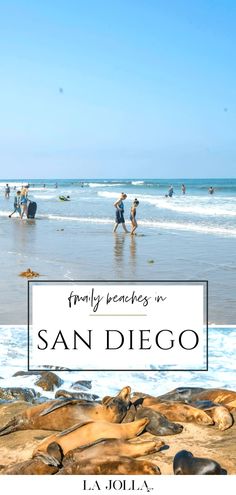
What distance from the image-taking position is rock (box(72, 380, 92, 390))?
25.1 feet

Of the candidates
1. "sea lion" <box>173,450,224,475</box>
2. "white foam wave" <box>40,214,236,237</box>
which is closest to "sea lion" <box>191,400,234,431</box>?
"sea lion" <box>173,450,224,475</box>

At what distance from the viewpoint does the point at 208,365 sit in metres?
8.44

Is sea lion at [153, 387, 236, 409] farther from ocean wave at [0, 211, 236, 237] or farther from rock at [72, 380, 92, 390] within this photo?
ocean wave at [0, 211, 236, 237]

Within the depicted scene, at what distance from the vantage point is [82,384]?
25.3 ft

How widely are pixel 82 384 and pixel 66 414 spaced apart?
59.9 inches

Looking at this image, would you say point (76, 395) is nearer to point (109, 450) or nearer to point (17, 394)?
point (17, 394)

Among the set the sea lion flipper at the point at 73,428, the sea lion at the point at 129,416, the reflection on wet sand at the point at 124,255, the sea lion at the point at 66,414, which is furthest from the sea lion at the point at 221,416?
the reflection on wet sand at the point at 124,255

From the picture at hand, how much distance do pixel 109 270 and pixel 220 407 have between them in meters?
9.13

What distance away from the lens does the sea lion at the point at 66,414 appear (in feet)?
20.2

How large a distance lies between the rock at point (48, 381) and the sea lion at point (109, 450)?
2505 mm

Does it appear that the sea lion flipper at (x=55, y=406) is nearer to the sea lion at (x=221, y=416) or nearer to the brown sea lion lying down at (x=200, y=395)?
the brown sea lion lying down at (x=200, y=395)

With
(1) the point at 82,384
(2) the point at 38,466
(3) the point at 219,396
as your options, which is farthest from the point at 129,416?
(1) the point at 82,384

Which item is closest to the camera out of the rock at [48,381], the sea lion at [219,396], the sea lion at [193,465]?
the sea lion at [193,465]

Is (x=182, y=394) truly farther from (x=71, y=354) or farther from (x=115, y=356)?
(x=71, y=354)
